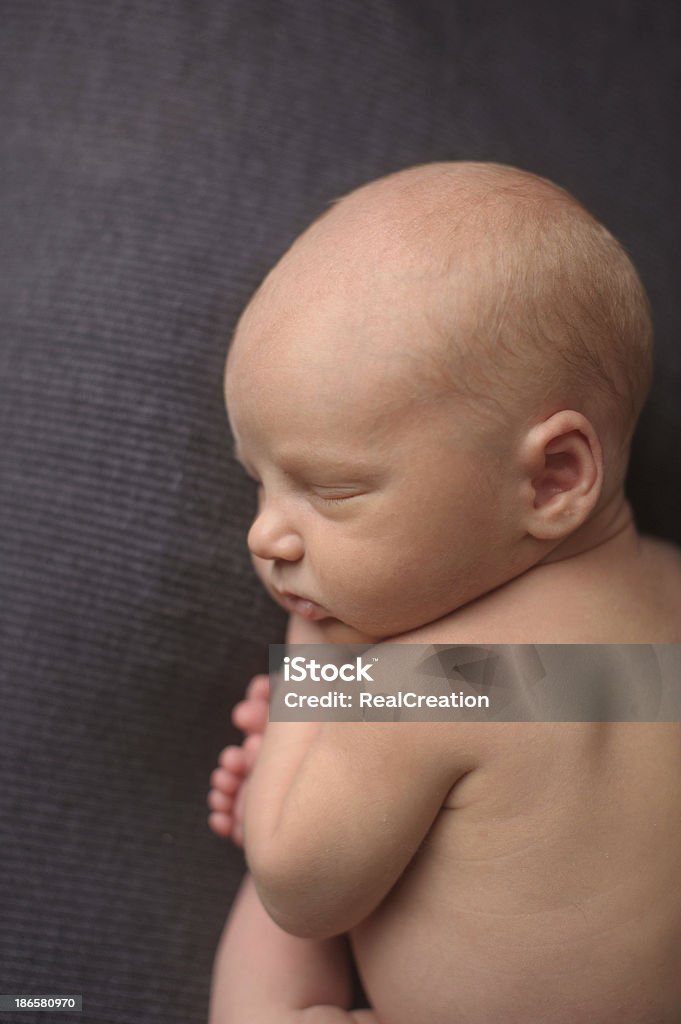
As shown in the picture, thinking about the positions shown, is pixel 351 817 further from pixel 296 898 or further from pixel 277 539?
pixel 277 539

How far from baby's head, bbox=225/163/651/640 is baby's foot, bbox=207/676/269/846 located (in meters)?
0.23

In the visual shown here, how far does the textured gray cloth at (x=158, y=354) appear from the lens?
3.65ft

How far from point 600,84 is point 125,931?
1.11 meters

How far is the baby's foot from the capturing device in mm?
1108

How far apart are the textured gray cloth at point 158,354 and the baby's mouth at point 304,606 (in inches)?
6.9

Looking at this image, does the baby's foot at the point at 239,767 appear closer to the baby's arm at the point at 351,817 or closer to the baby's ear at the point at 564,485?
the baby's arm at the point at 351,817

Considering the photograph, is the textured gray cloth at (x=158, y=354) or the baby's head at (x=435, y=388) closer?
the baby's head at (x=435, y=388)

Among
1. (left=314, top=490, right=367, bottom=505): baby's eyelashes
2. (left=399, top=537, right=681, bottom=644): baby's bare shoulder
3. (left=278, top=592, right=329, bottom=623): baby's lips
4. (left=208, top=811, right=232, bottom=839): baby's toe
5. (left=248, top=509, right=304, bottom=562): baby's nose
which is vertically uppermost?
(left=314, top=490, right=367, bottom=505): baby's eyelashes

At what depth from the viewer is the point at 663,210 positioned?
123cm

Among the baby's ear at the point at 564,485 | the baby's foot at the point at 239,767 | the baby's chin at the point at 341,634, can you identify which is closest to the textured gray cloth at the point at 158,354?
the baby's foot at the point at 239,767

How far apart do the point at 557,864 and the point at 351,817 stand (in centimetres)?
17

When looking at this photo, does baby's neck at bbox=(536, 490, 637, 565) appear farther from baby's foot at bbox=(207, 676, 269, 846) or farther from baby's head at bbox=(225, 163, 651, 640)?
baby's foot at bbox=(207, 676, 269, 846)

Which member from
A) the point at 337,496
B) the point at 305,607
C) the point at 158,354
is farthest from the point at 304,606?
the point at 158,354

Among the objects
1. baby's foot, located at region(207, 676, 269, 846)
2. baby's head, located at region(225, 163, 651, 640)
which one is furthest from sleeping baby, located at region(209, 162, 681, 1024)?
baby's foot, located at region(207, 676, 269, 846)
